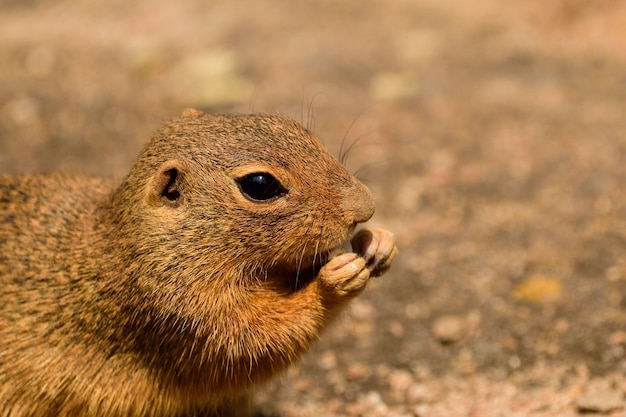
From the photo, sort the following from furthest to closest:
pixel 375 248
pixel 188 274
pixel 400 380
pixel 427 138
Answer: pixel 427 138
pixel 400 380
pixel 375 248
pixel 188 274

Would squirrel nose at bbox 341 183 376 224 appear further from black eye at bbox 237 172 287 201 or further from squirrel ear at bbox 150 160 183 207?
squirrel ear at bbox 150 160 183 207

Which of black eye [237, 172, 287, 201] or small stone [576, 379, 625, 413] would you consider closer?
black eye [237, 172, 287, 201]

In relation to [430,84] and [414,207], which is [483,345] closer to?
[414,207]

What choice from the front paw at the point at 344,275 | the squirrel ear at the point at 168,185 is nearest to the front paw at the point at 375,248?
the front paw at the point at 344,275

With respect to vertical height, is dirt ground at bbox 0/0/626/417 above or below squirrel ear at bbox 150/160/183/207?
above

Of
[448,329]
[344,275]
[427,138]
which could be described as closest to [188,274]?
[344,275]

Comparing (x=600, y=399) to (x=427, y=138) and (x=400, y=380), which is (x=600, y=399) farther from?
(x=427, y=138)

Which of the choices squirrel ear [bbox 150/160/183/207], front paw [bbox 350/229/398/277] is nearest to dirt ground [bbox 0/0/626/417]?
front paw [bbox 350/229/398/277]
